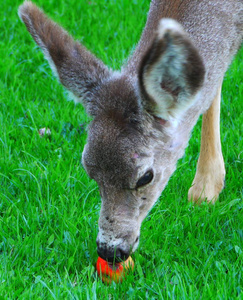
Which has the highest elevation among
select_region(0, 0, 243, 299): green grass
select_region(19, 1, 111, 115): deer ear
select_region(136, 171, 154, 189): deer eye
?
select_region(19, 1, 111, 115): deer ear

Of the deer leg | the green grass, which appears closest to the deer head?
the green grass

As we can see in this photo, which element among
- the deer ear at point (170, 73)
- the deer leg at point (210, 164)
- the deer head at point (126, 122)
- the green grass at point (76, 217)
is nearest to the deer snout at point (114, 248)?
the deer head at point (126, 122)

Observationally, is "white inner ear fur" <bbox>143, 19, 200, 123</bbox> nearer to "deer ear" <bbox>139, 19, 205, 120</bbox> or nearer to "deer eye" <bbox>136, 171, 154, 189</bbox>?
"deer ear" <bbox>139, 19, 205, 120</bbox>

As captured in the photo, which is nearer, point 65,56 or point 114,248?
point 114,248

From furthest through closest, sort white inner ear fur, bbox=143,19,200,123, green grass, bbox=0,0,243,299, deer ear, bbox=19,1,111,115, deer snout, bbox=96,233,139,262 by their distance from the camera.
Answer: deer ear, bbox=19,1,111,115, green grass, bbox=0,0,243,299, deer snout, bbox=96,233,139,262, white inner ear fur, bbox=143,19,200,123

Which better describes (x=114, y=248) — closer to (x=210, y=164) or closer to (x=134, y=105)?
(x=134, y=105)

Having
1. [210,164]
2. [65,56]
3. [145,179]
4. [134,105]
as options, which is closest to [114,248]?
[145,179]

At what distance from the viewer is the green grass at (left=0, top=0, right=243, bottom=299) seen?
12.2 feet

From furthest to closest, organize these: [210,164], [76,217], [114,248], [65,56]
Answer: [210,164], [76,217], [65,56], [114,248]

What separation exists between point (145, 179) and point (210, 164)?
140 cm

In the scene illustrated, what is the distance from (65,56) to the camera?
389 cm

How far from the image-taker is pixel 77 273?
3840 mm

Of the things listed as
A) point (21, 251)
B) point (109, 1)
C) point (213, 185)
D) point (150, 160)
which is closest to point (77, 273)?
point (21, 251)

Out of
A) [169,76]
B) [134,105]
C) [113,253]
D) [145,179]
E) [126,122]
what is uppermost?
[169,76]
